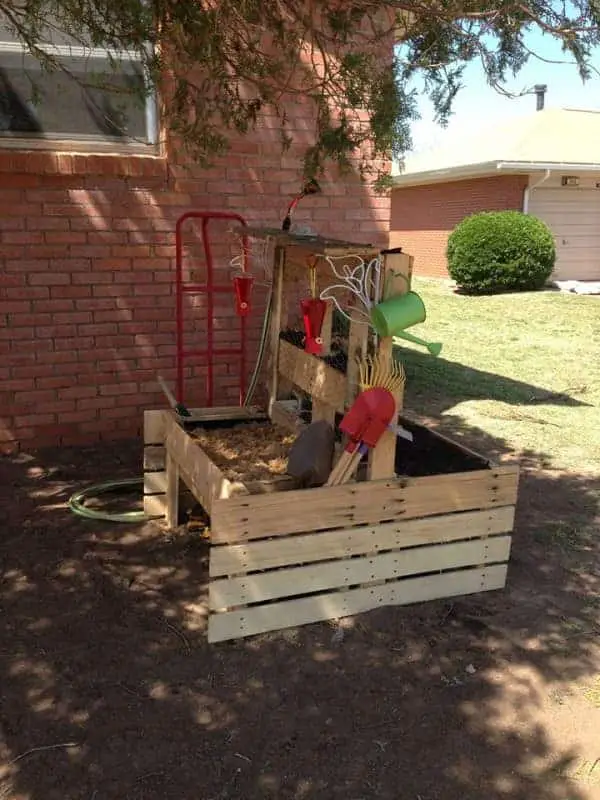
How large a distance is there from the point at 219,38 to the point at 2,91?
7.47 ft

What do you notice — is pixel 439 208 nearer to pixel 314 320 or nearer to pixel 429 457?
pixel 429 457

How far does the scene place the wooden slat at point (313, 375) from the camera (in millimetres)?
3648

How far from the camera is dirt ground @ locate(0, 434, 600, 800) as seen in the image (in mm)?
2479

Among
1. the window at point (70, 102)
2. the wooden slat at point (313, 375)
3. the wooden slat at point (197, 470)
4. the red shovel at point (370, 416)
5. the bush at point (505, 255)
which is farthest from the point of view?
the bush at point (505, 255)

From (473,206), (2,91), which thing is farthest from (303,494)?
(473,206)

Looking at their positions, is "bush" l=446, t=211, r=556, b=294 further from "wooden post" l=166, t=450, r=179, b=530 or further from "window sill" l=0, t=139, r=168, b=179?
"wooden post" l=166, t=450, r=179, b=530

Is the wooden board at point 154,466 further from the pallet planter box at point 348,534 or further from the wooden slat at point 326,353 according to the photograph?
the wooden slat at point 326,353

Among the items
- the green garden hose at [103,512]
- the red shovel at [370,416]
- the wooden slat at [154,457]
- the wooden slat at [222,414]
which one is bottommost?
the green garden hose at [103,512]

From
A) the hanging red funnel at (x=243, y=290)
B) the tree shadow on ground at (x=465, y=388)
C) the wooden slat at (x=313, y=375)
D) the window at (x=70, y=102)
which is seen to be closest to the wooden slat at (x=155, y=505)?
the wooden slat at (x=313, y=375)

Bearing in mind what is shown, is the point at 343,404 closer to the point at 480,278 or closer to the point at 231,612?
the point at 231,612

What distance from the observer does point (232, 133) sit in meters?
5.63

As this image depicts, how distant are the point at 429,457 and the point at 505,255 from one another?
503 inches

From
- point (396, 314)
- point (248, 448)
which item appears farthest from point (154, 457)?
point (396, 314)

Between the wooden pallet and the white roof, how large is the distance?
50.6ft
